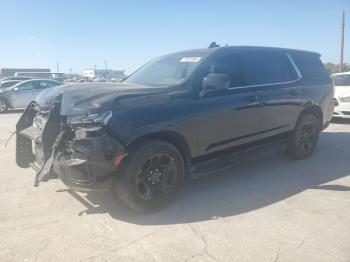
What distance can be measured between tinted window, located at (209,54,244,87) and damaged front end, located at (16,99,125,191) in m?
1.80

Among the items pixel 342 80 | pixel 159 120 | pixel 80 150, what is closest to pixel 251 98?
pixel 159 120

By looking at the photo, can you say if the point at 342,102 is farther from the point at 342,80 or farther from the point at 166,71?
the point at 166,71

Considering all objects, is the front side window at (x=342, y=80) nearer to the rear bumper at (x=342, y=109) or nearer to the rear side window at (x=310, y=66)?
the rear bumper at (x=342, y=109)

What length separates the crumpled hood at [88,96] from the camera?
3.62 metres

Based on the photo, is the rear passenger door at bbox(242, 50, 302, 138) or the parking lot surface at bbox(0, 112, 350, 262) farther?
the rear passenger door at bbox(242, 50, 302, 138)

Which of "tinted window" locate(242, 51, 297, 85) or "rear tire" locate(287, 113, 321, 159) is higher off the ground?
"tinted window" locate(242, 51, 297, 85)

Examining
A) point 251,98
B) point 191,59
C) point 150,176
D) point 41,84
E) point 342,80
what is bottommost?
point 150,176

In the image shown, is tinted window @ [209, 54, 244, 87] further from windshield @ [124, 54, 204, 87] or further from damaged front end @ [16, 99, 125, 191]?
damaged front end @ [16, 99, 125, 191]

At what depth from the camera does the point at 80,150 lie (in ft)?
11.6

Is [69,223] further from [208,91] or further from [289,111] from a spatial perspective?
[289,111]

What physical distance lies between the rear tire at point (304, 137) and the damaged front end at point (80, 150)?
348cm

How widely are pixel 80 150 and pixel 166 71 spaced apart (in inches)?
78.3

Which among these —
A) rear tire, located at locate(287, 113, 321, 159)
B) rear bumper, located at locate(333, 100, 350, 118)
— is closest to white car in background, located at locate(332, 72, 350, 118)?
rear bumper, located at locate(333, 100, 350, 118)

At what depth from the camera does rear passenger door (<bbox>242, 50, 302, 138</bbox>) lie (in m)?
5.17
